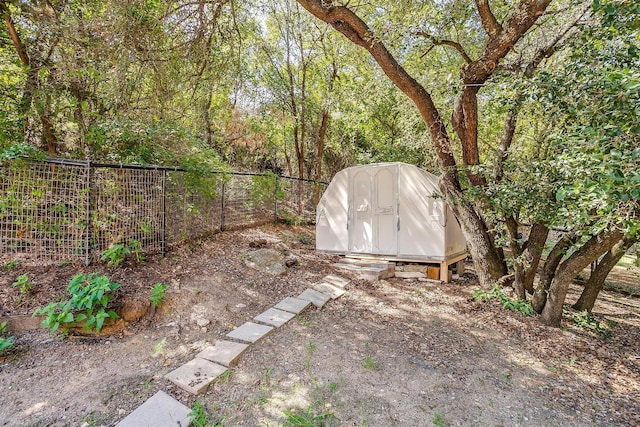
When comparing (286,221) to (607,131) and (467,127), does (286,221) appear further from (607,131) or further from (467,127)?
(607,131)

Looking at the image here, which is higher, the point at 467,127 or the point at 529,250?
the point at 467,127

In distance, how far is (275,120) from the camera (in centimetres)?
974

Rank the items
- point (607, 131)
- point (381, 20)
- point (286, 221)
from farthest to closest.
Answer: point (286, 221)
point (381, 20)
point (607, 131)

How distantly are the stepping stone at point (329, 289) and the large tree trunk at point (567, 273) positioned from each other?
2572 millimetres

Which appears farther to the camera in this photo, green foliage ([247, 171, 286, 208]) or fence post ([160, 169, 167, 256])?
green foliage ([247, 171, 286, 208])

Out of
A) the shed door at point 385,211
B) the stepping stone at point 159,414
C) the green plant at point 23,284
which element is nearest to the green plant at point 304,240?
the shed door at point 385,211

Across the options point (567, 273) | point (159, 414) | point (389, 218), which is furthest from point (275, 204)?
point (159, 414)

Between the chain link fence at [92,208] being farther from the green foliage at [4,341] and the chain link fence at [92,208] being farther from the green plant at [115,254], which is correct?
the green foliage at [4,341]

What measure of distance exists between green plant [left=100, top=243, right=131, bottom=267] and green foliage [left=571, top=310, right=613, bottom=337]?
5675mm

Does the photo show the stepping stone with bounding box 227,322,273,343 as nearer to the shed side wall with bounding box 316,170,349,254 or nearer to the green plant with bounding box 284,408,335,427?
the green plant with bounding box 284,408,335,427

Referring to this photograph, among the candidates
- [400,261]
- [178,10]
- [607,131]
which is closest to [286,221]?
[400,261]

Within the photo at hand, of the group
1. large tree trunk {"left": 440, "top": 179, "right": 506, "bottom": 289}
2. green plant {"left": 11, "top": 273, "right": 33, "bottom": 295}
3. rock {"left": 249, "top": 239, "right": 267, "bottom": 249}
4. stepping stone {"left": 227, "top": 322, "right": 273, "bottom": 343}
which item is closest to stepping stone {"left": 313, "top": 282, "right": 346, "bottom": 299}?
stepping stone {"left": 227, "top": 322, "right": 273, "bottom": 343}

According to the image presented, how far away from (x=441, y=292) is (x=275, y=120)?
7.08m

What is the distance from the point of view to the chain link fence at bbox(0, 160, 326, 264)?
Answer: 11.6 feet
